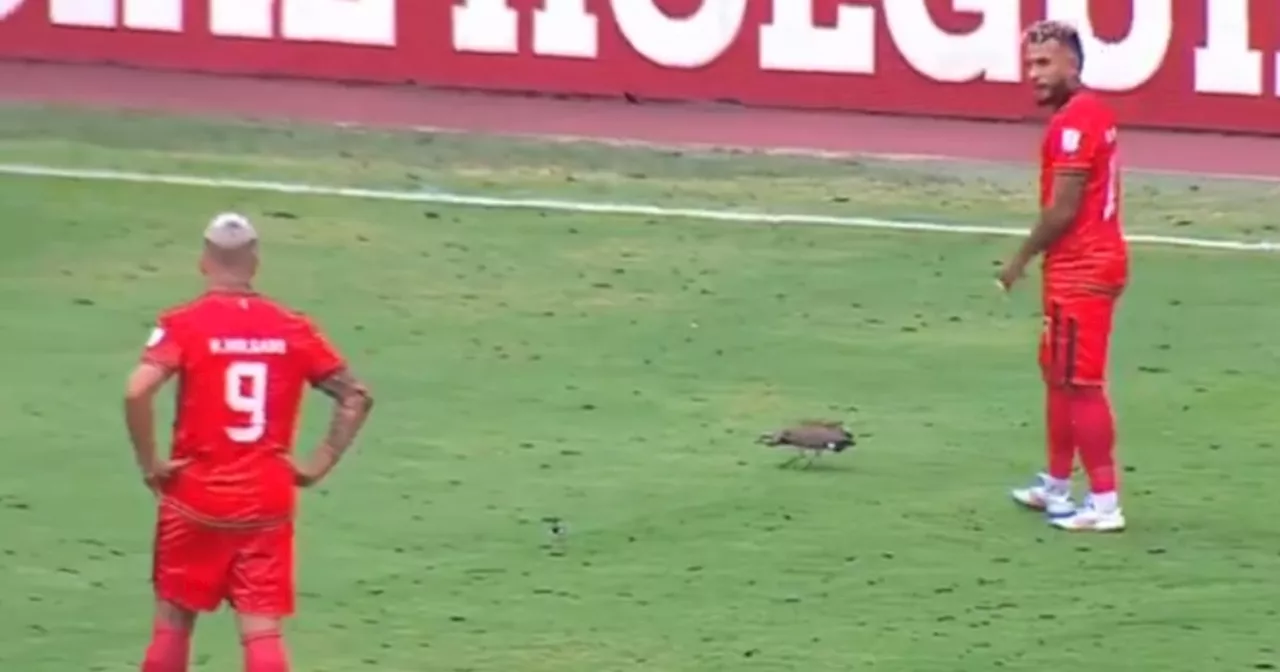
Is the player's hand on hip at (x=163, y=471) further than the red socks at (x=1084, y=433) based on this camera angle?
No

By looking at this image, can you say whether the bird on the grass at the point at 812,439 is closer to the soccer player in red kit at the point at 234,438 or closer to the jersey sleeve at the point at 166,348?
the soccer player in red kit at the point at 234,438

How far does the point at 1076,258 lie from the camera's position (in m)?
9.35

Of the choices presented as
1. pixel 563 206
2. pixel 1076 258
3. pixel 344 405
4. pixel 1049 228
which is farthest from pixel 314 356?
pixel 563 206

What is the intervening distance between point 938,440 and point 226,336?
14.7 feet

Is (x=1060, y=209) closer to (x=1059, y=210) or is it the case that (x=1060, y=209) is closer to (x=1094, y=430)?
(x=1059, y=210)

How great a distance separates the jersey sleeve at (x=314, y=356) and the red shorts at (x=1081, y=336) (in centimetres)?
307

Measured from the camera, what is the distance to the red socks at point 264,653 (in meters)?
7.08

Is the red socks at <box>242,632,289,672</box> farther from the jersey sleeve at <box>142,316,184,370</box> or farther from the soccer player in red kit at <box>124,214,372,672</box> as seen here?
the jersey sleeve at <box>142,316,184,370</box>

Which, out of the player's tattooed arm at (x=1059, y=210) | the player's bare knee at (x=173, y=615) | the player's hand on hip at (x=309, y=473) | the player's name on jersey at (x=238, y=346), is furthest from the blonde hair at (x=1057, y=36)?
the player's bare knee at (x=173, y=615)

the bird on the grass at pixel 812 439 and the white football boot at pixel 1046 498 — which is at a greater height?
the bird on the grass at pixel 812 439

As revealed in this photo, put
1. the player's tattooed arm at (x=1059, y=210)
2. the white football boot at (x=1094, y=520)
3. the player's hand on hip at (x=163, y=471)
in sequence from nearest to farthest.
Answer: the player's hand on hip at (x=163, y=471) → the player's tattooed arm at (x=1059, y=210) → the white football boot at (x=1094, y=520)

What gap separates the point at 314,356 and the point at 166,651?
84 centimetres

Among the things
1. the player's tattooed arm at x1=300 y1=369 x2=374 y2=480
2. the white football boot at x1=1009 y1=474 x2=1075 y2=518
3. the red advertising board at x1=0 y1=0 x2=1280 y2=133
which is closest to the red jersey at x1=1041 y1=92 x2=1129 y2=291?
the white football boot at x1=1009 y1=474 x2=1075 y2=518

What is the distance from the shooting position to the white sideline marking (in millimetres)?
15109
